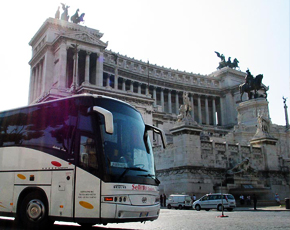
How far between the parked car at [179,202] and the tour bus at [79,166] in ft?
48.0

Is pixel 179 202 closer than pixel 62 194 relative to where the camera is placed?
No

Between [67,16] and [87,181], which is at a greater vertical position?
[67,16]

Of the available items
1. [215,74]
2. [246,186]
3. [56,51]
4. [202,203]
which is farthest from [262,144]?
[215,74]

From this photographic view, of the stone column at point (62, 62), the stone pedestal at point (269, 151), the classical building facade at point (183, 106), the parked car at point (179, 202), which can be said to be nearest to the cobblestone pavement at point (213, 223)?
the parked car at point (179, 202)

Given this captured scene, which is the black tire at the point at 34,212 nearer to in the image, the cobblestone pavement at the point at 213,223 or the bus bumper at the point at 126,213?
the bus bumper at the point at 126,213

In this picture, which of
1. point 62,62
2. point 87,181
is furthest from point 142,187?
point 62,62

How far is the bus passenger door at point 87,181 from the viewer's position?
867 centimetres

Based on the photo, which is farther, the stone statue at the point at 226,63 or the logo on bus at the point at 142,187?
the stone statue at the point at 226,63

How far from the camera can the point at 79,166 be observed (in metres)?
9.03

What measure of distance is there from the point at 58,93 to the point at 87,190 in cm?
3834

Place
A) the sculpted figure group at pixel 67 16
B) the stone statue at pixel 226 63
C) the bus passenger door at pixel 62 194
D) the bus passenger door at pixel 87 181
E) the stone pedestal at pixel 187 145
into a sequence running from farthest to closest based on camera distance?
the stone statue at pixel 226 63 → the sculpted figure group at pixel 67 16 → the stone pedestal at pixel 187 145 → the bus passenger door at pixel 62 194 → the bus passenger door at pixel 87 181

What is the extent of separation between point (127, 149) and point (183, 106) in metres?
20.8

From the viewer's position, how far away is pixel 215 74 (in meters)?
98.2

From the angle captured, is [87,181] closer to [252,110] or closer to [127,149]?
[127,149]
